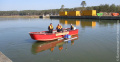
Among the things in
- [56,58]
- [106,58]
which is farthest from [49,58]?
[106,58]

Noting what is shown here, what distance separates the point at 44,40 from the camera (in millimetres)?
13273

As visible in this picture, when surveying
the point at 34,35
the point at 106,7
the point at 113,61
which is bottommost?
the point at 113,61

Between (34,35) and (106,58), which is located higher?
(34,35)

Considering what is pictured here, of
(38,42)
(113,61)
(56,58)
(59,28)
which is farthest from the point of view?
(59,28)

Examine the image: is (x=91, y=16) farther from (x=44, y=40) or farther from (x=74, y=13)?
(x=44, y=40)

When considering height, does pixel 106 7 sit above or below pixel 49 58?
above

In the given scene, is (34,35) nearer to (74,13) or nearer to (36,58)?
(36,58)

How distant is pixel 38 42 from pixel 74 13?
47.9 metres

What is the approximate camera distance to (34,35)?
12523 mm

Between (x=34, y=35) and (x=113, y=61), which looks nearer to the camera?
(x=113, y=61)

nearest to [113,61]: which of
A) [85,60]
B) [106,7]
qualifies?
[85,60]

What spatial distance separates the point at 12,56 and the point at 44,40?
4.39 metres

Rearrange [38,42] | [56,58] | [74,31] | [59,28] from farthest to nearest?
[74,31] < [59,28] < [38,42] < [56,58]

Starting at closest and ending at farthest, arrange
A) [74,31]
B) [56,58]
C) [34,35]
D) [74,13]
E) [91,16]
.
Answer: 1. [56,58]
2. [34,35]
3. [74,31]
4. [91,16]
5. [74,13]
